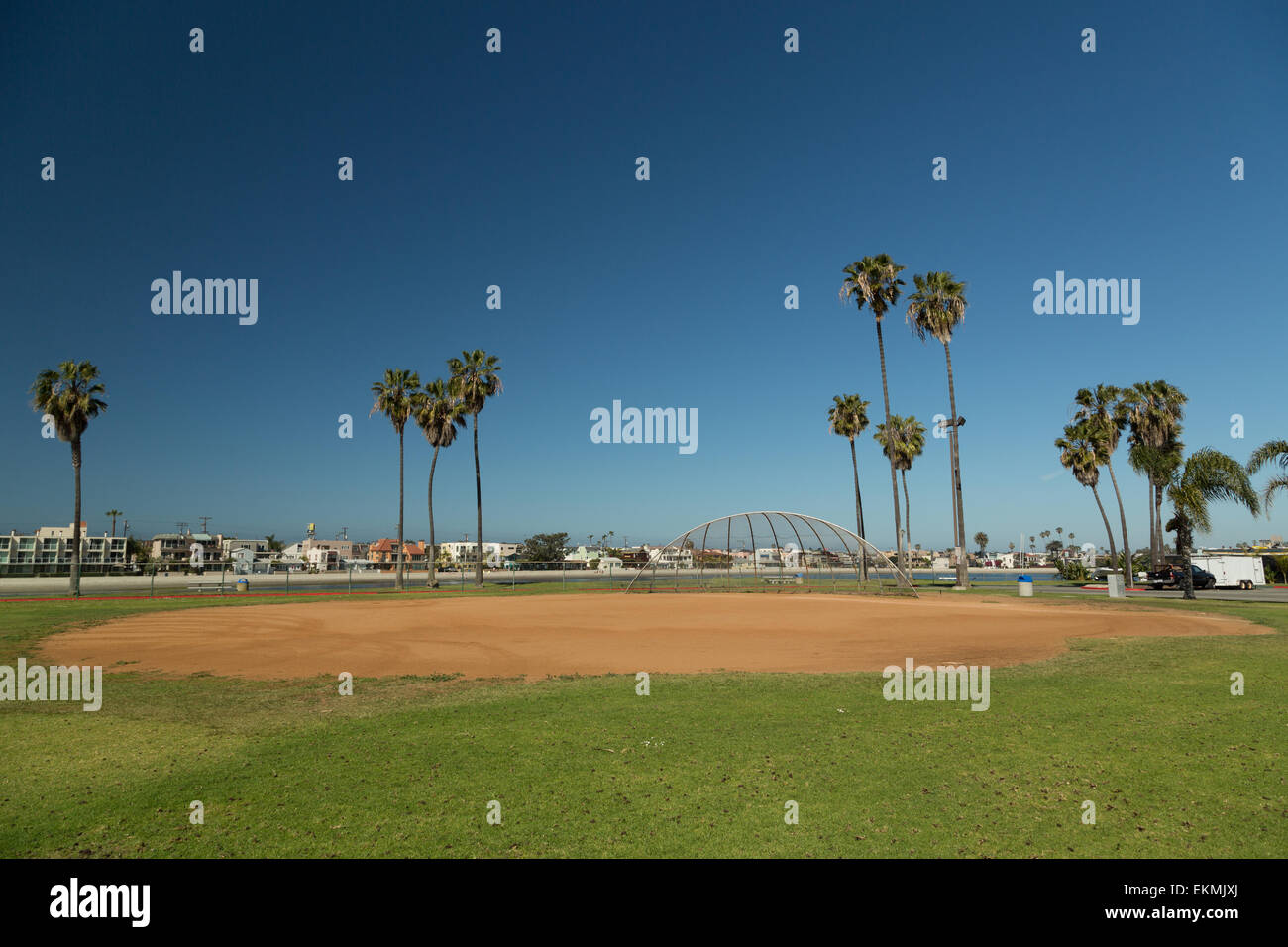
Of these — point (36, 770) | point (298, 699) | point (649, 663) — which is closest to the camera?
point (36, 770)

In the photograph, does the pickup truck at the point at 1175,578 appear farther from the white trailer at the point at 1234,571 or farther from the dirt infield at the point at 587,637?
the dirt infield at the point at 587,637

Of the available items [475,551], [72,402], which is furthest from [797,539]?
[475,551]

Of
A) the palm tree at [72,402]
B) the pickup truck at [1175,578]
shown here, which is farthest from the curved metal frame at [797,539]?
the palm tree at [72,402]

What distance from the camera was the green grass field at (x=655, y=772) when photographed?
4.52 m

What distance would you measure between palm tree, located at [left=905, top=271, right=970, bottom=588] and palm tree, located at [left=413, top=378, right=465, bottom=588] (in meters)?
32.3

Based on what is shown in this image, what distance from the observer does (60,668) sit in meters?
11.9

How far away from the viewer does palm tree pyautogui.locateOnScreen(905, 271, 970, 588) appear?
124ft
